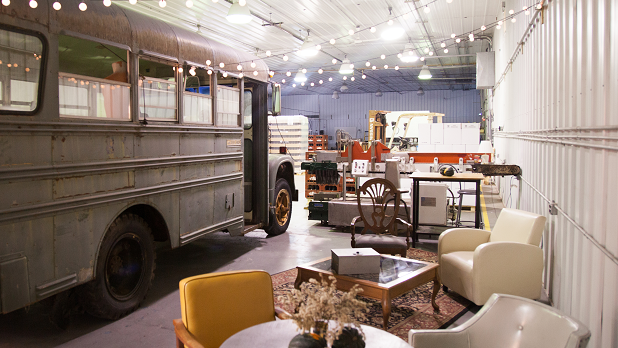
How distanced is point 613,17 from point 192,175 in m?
4.06

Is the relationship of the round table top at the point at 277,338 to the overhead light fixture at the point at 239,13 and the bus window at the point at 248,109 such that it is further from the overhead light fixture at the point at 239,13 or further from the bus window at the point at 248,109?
the overhead light fixture at the point at 239,13

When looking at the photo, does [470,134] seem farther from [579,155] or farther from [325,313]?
[325,313]

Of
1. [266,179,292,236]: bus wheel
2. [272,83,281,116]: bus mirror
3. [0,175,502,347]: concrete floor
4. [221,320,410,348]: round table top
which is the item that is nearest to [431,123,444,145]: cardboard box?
[0,175,502,347]: concrete floor

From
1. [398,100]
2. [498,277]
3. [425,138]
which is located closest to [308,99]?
[398,100]

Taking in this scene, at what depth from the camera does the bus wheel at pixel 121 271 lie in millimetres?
3844

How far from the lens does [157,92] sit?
182 inches

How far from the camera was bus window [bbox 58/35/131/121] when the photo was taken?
360cm

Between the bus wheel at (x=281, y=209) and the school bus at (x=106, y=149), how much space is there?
1362 mm

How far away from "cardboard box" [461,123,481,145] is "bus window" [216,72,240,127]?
8.22m

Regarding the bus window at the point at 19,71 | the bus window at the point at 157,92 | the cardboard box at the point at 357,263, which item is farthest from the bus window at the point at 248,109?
the bus window at the point at 19,71

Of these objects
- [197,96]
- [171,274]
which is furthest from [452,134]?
[171,274]

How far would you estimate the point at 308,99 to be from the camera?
31484mm

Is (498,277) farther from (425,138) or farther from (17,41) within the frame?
(425,138)

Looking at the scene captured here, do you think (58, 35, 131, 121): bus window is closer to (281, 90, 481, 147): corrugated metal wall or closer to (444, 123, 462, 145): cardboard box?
(444, 123, 462, 145): cardboard box
